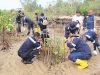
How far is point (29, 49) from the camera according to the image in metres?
10.3

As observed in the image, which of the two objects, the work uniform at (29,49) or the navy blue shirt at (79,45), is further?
the work uniform at (29,49)

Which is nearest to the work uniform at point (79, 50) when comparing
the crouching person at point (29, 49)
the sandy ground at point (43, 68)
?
the sandy ground at point (43, 68)

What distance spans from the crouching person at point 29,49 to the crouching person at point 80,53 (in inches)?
43.8

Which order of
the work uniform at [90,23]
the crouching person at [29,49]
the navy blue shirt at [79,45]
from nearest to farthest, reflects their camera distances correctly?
the navy blue shirt at [79,45], the crouching person at [29,49], the work uniform at [90,23]

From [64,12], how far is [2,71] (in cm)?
1677

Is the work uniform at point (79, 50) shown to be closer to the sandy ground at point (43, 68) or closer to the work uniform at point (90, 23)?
the sandy ground at point (43, 68)

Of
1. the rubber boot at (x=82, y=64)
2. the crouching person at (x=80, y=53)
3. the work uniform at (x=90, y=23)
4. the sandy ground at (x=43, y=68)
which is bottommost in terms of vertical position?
the sandy ground at (x=43, y=68)

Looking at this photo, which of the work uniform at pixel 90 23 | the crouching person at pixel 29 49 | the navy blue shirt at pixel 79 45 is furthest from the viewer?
the work uniform at pixel 90 23

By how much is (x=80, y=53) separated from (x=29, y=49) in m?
1.76

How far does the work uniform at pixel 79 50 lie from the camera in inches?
388

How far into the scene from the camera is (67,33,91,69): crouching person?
9875 millimetres

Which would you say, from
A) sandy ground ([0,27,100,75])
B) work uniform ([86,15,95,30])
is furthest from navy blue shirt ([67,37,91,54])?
work uniform ([86,15,95,30])

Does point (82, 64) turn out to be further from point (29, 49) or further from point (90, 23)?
point (90, 23)

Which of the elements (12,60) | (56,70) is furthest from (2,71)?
(56,70)
